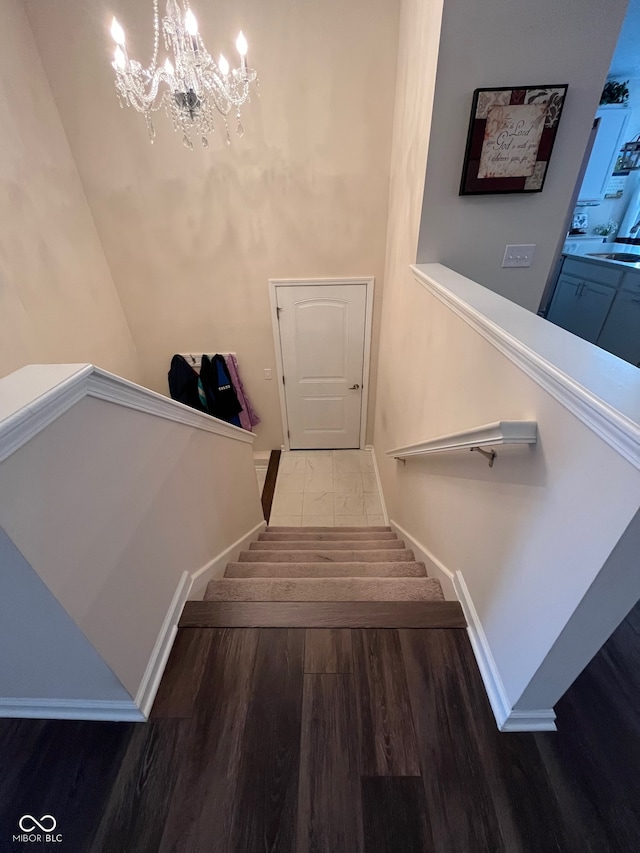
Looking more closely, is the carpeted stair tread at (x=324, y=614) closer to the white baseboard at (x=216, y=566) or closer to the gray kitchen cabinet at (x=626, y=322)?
the white baseboard at (x=216, y=566)

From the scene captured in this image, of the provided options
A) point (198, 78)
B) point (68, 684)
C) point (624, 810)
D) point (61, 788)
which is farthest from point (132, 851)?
point (198, 78)

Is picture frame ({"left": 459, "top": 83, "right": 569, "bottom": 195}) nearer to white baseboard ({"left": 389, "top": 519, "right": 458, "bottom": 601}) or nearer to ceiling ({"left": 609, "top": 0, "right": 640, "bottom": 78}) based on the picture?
ceiling ({"left": 609, "top": 0, "right": 640, "bottom": 78})

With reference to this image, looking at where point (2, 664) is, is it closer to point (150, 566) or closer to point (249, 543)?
point (150, 566)

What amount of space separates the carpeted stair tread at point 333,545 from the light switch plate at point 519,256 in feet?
6.32

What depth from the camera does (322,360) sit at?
3.57 metres

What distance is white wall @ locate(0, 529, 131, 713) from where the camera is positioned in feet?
2.43

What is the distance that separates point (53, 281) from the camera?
95.3 inches

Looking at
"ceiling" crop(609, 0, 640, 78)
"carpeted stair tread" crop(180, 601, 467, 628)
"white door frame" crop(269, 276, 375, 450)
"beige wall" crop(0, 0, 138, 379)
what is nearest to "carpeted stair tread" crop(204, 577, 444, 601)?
"carpeted stair tread" crop(180, 601, 467, 628)

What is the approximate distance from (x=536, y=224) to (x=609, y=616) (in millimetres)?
1999

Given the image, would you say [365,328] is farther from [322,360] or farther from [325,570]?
[325,570]

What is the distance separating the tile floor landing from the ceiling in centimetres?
382

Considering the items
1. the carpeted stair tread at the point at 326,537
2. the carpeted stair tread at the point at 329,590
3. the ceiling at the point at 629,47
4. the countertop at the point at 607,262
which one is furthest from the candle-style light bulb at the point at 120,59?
the countertop at the point at 607,262

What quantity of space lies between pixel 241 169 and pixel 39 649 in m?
3.16

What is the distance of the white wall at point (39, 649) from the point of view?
2.43 ft
